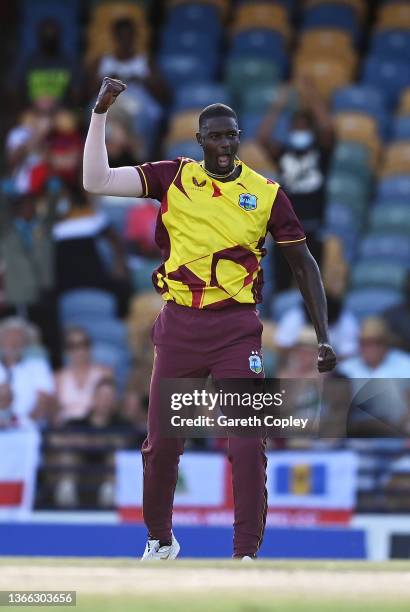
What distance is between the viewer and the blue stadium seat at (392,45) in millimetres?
15398

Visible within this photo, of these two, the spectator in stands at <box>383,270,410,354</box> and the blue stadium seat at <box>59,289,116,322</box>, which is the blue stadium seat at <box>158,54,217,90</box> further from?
the spectator in stands at <box>383,270,410,354</box>

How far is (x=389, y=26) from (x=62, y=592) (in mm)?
11385

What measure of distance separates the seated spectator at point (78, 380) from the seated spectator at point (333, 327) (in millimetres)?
1367

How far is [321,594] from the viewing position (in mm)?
4883

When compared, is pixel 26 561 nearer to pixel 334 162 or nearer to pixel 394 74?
pixel 334 162

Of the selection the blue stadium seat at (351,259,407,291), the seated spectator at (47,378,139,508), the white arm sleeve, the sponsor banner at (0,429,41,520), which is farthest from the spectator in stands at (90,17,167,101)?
the white arm sleeve

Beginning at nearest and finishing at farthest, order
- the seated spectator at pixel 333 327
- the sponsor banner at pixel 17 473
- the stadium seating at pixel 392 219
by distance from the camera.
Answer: the sponsor banner at pixel 17 473 → the seated spectator at pixel 333 327 → the stadium seating at pixel 392 219

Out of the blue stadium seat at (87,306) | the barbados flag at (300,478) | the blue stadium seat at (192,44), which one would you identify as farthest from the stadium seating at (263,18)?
the barbados flag at (300,478)

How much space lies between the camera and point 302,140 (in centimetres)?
1316

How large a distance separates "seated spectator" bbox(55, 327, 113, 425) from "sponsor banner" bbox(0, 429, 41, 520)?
0.73 meters

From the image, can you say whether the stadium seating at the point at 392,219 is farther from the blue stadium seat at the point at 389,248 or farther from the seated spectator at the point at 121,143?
the seated spectator at the point at 121,143

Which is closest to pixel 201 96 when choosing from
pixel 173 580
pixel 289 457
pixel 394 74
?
pixel 394 74

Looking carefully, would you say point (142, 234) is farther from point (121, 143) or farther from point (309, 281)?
point (309, 281)

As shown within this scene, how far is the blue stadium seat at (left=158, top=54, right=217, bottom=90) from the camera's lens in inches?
608
